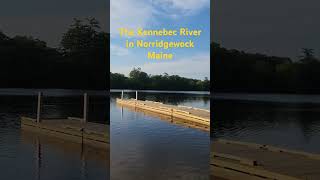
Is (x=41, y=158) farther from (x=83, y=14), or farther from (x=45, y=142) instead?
(x=83, y=14)

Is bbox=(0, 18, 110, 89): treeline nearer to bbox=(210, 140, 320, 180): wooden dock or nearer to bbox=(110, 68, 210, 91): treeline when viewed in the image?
bbox=(110, 68, 210, 91): treeline

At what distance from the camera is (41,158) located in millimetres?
12500

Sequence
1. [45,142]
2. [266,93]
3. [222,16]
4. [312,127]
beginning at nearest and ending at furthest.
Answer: [45,142] → [312,127] → [222,16] → [266,93]

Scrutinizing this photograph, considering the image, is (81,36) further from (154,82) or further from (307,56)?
(307,56)

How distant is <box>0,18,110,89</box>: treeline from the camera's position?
4369 centimetres

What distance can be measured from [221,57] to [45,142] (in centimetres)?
2933

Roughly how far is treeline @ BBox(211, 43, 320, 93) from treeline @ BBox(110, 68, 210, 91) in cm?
504

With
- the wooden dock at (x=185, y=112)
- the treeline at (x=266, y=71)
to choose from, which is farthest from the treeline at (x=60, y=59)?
the wooden dock at (x=185, y=112)

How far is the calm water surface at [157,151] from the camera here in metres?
11.5

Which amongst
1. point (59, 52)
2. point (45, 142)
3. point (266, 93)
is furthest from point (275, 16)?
point (45, 142)

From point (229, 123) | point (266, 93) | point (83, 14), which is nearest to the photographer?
point (229, 123)

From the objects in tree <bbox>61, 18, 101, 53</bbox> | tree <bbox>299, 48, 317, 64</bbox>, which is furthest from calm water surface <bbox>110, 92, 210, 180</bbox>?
tree <bbox>299, 48, 317, 64</bbox>

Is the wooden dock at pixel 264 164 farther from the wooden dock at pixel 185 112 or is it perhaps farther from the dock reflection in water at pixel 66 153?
the wooden dock at pixel 185 112

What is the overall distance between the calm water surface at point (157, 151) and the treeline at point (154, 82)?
1223cm
